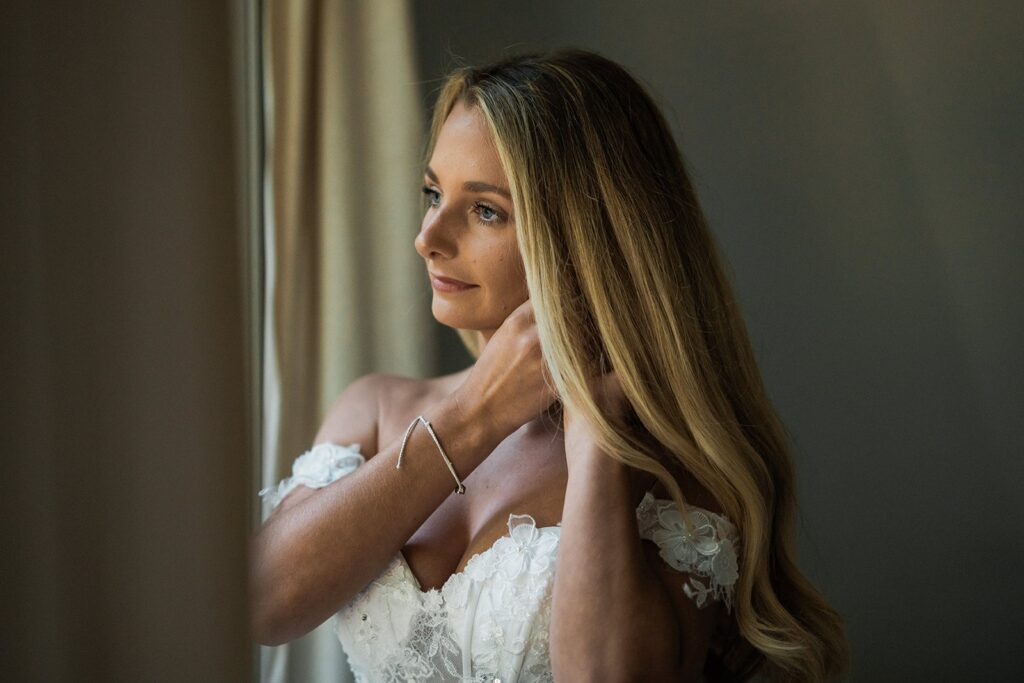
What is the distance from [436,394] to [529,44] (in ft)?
3.85

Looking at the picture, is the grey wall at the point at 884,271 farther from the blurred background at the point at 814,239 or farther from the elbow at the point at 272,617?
the elbow at the point at 272,617

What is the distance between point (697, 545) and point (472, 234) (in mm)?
521

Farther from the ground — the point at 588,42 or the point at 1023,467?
the point at 588,42

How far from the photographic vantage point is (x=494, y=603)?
3.76 ft

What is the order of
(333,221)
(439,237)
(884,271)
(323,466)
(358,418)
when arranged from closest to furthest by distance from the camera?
(439,237), (323,466), (358,418), (333,221), (884,271)

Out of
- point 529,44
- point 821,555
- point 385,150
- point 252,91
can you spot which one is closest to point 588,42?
point 529,44

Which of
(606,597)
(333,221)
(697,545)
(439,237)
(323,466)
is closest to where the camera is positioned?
(606,597)

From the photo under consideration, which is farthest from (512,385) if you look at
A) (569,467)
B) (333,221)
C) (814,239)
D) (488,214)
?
(814,239)

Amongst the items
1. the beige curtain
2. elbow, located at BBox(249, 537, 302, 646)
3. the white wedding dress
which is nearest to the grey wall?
the beige curtain

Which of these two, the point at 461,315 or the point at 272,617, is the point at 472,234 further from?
the point at 272,617

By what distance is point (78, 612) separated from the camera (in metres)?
0.31

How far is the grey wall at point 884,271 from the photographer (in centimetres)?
203

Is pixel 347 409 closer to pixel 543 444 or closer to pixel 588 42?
pixel 543 444

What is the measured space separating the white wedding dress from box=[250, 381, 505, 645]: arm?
5 centimetres
